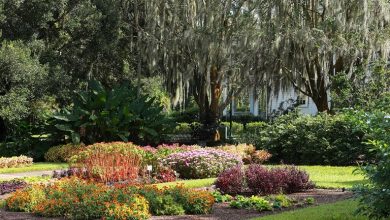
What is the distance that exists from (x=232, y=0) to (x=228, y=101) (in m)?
4.89

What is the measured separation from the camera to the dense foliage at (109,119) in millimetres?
22125

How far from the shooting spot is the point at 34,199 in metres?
10.0

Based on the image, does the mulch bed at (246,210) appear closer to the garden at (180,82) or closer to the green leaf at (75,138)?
the garden at (180,82)

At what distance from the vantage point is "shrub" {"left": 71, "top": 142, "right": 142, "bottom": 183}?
14.4 meters

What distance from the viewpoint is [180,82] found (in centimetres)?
2844

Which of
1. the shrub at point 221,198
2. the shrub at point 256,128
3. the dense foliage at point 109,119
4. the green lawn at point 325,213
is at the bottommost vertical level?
the shrub at point 221,198

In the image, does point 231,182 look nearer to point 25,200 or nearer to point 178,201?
point 178,201

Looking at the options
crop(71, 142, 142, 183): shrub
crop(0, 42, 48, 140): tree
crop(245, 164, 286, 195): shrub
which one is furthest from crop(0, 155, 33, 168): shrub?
crop(245, 164, 286, 195): shrub

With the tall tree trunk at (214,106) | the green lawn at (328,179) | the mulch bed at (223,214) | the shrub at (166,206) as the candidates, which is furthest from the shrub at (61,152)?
the shrub at (166,206)

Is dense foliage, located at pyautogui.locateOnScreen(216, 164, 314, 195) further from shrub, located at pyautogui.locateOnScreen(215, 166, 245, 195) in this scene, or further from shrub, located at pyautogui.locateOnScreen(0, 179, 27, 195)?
shrub, located at pyautogui.locateOnScreen(0, 179, 27, 195)

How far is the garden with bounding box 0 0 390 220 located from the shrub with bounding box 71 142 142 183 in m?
0.03

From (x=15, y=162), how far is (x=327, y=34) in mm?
13377

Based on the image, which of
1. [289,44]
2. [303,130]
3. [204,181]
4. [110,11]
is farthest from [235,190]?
[110,11]

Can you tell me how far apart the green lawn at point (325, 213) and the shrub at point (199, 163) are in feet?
19.0
